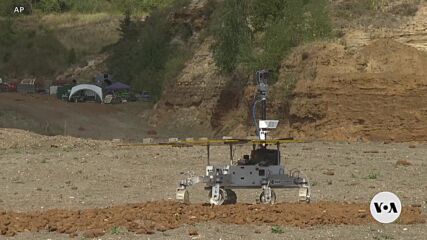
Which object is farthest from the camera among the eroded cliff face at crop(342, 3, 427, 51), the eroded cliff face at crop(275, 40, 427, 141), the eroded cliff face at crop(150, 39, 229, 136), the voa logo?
the eroded cliff face at crop(150, 39, 229, 136)

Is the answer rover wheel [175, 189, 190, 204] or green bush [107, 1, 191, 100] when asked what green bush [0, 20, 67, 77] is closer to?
green bush [107, 1, 191, 100]

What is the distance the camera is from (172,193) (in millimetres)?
22375

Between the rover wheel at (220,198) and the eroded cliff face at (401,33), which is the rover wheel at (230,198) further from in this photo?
the eroded cliff face at (401,33)

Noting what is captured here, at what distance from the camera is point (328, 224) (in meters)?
15.2

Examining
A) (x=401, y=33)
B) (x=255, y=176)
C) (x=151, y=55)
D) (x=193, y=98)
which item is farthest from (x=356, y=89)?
(x=151, y=55)

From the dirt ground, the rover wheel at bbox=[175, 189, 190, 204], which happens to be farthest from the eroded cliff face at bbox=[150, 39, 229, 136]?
the rover wheel at bbox=[175, 189, 190, 204]

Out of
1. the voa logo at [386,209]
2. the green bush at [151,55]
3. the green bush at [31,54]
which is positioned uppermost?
the green bush at [31,54]

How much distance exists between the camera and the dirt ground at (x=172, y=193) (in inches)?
575

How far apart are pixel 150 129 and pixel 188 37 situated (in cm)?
1934

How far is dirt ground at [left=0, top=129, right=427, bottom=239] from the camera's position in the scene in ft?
47.9

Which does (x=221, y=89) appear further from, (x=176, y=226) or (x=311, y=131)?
(x=176, y=226)

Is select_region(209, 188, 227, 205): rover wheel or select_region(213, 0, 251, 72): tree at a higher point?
select_region(213, 0, 251, 72): tree

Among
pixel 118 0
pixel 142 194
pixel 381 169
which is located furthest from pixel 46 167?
pixel 118 0

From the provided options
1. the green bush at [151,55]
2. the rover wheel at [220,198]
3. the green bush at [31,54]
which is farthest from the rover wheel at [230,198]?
the green bush at [31,54]
